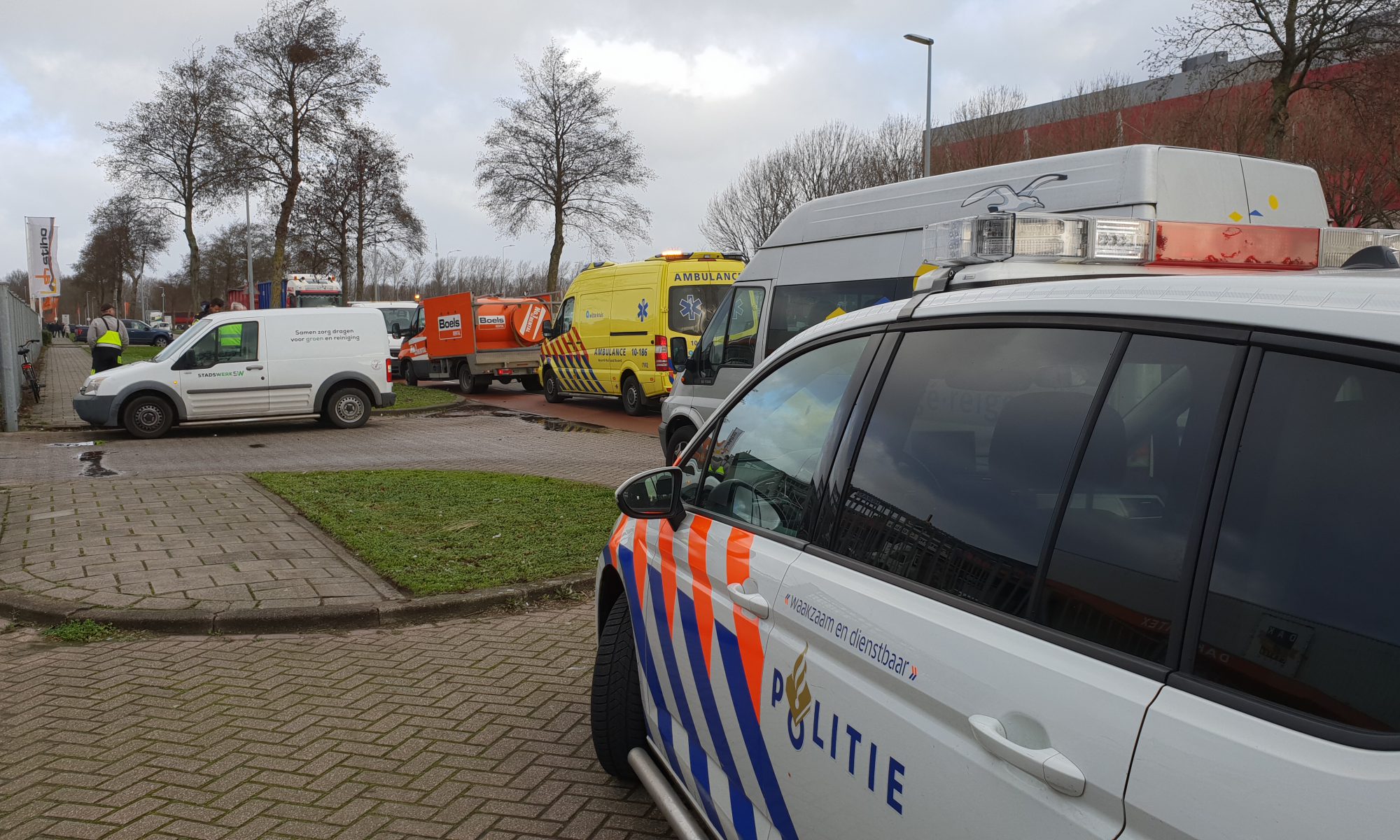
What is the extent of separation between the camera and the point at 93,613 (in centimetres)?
580

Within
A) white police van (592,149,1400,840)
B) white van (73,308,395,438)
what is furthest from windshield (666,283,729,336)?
white police van (592,149,1400,840)

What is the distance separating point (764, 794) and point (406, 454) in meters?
11.9

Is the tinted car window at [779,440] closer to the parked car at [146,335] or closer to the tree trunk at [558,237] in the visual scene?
the tree trunk at [558,237]

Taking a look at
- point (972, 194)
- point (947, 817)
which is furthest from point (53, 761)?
point (972, 194)

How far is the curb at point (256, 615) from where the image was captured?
18.8ft

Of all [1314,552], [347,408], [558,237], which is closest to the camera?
[1314,552]

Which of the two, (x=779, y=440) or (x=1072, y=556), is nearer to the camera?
(x=1072, y=556)

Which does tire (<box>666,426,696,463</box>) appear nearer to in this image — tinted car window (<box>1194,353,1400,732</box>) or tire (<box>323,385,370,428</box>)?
tire (<box>323,385,370,428</box>)

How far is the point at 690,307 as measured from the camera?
17859 mm

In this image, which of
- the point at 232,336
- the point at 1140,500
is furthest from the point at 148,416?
the point at 1140,500

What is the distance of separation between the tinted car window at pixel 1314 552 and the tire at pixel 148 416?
53.0 ft

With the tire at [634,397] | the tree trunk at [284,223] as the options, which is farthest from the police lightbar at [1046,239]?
the tree trunk at [284,223]

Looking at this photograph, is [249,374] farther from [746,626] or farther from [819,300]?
[746,626]

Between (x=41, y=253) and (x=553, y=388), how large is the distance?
10.2 metres
